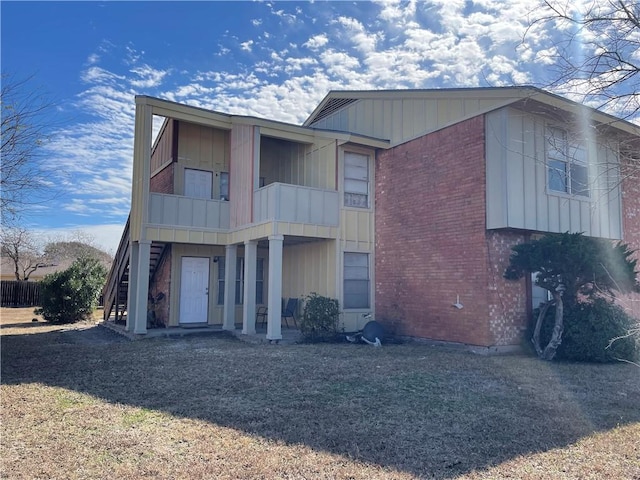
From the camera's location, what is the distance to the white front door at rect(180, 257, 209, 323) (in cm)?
1484

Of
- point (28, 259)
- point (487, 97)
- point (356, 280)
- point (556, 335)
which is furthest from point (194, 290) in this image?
point (28, 259)

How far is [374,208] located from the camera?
13758mm

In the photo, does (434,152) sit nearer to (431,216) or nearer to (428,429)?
(431,216)

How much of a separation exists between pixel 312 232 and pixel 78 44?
680 cm

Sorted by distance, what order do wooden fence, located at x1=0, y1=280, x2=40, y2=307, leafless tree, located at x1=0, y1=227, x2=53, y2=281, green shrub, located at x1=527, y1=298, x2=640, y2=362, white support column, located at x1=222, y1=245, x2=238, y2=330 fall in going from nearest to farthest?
green shrub, located at x1=527, y1=298, x2=640, y2=362
white support column, located at x1=222, y1=245, x2=238, y2=330
wooden fence, located at x1=0, y1=280, x2=40, y2=307
leafless tree, located at x1=0, y1=227, x2=53, y2=281

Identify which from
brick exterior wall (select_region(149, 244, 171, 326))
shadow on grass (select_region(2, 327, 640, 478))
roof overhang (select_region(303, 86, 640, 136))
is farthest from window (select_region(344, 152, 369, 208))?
brick exterior wall (select_region(149, 244, 171, 326))

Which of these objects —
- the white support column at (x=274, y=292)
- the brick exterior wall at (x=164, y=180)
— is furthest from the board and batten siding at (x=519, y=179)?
the brick exterior wall at (x=164, y=180)

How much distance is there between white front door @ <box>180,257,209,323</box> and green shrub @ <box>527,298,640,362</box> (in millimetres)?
10084

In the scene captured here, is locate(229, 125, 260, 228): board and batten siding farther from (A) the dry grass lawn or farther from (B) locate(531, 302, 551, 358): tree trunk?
(B) locate(531, 302, 551, 358): tree trunk

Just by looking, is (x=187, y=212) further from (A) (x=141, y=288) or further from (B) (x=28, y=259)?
(B) (x=28, y=259)

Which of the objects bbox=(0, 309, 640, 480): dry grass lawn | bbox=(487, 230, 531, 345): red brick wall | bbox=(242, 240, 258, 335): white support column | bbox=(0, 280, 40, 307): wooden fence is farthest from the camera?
bbox=(0, 280, 40, 307): wooden fence

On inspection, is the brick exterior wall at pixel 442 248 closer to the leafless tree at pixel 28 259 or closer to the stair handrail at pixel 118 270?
the stair handrail at pixel 118 270

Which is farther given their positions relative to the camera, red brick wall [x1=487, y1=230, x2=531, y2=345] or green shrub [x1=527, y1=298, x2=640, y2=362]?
red brick wall [x1=487, y1=230, x2=531, y2=345]

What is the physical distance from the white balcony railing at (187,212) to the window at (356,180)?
3636 millimetres
